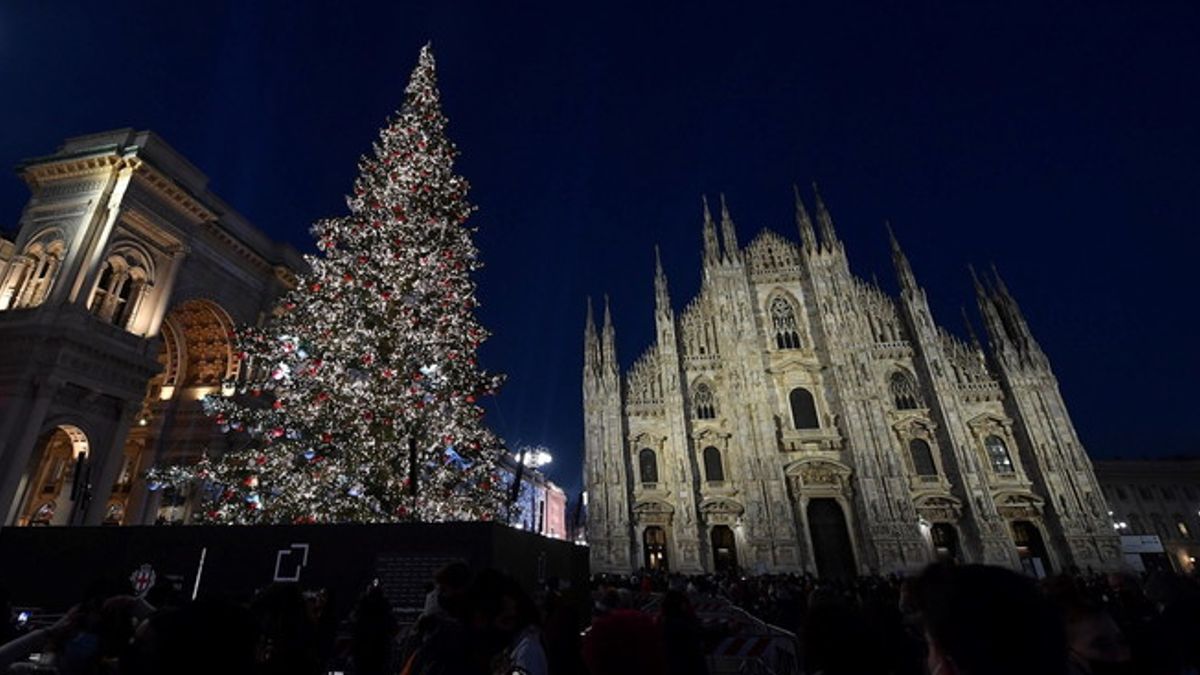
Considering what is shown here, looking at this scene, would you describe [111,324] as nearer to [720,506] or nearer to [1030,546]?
[720,506]

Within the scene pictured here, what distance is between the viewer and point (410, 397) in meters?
10.3

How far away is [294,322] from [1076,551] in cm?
3393

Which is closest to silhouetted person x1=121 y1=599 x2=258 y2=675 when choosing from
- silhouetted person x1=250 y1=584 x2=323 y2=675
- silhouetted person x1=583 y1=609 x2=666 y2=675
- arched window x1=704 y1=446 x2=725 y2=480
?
silhouetted person x1=583 y1=609 x2=666 y2=675

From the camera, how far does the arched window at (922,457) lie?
91.6 feet

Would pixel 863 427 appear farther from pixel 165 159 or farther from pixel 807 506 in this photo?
pixel 165 159

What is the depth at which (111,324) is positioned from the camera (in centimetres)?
1661

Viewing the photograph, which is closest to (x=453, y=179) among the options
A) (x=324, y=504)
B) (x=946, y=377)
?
(x=324, y=504)

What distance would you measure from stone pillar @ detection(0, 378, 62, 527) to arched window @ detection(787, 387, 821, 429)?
3139 cm

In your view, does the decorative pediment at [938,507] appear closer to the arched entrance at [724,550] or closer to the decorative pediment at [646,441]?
the arched entrance at [724,550]

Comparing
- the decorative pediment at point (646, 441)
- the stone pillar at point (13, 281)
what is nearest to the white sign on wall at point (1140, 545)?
the decorative pediment at point (646, 441)

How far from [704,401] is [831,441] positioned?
738 cm

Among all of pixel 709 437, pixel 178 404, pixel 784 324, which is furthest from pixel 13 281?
pixel 784 324

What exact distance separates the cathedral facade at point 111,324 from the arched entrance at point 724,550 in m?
23.8

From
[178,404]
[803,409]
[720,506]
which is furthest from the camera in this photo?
[803,409]
